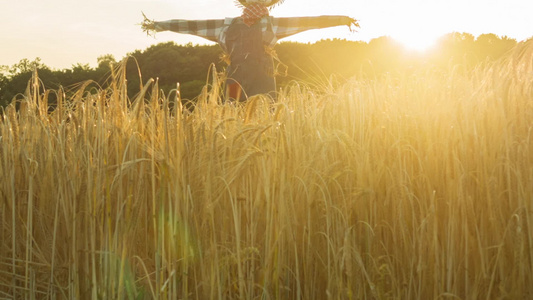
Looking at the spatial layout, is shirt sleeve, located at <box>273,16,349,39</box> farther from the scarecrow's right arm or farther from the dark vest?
the scarecrow's right arm

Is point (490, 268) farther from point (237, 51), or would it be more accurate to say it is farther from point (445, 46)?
point (445, 46)

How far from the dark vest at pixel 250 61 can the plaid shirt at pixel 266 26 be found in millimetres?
144

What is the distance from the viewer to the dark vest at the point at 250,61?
596 cm

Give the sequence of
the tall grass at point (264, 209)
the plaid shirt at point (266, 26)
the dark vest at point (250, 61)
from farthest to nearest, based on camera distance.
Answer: the plaid shirt at point (266, 26)
the dark vest at point (250, 61)
the tall grass at point (264, 209)

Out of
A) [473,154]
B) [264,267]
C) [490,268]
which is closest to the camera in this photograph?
[264,267]

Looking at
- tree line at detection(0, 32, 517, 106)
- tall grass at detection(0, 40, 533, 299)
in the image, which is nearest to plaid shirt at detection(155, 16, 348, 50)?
tree line at detection(0, 32, 517, 106)

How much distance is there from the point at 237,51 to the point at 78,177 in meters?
3.92

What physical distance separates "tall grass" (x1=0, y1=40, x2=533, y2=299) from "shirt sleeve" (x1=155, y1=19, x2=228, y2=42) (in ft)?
12.9

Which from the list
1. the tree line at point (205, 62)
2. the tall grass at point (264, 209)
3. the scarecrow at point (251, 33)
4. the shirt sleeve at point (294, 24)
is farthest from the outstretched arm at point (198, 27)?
the tall grass at point (264, 209)

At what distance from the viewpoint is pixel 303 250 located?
7.32 ft

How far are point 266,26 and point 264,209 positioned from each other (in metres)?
4.14

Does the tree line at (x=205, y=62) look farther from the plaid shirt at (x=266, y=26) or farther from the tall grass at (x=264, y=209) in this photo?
the tall grass at (x=264, y=209)

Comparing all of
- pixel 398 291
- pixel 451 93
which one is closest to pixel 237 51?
pixel 451 93

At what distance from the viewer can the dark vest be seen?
19.5 ft
